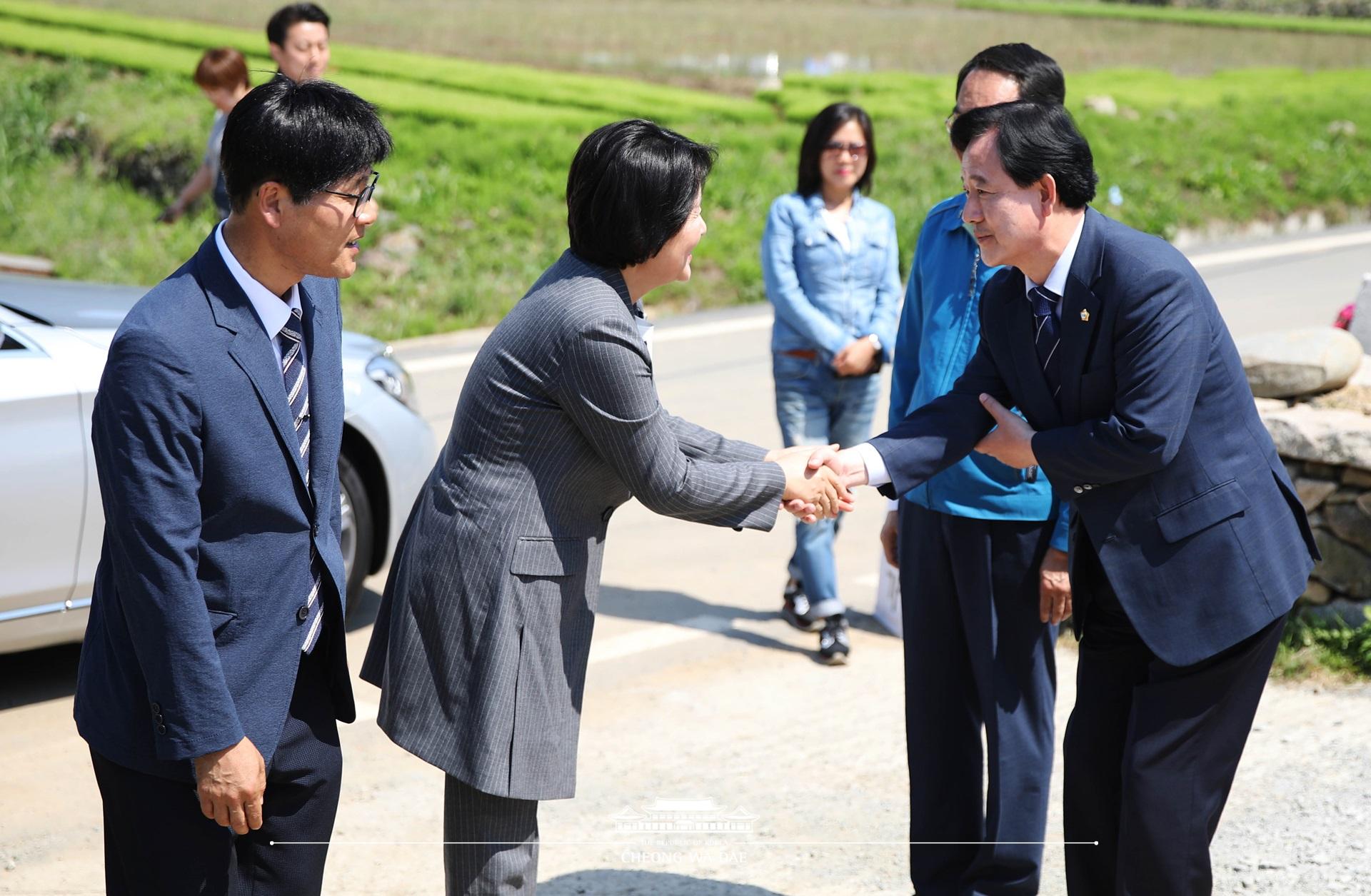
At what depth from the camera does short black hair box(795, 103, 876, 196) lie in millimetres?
5441

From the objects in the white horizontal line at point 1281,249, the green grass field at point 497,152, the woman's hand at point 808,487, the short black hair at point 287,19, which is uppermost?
the short black hair at point 287,19

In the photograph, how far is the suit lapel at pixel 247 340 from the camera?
7.79ft

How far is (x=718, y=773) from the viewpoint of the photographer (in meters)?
4.30

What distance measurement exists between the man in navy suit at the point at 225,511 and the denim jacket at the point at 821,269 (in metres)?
3.08

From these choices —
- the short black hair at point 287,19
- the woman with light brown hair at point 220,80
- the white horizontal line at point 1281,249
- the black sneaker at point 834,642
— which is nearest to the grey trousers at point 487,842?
the black sneaker at point 834,642

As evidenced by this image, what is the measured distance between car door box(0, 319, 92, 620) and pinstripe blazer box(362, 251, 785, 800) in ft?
7.05

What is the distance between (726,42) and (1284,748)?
2363cm

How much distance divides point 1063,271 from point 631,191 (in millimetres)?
940

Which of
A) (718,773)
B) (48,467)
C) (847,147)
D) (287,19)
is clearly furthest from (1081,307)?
(287,19)

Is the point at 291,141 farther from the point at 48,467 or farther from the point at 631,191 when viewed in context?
the point at 48,467

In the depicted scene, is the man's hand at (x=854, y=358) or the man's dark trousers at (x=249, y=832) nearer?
the man's dark trousers at (x=249, y=832)

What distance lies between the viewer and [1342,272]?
14383 mm

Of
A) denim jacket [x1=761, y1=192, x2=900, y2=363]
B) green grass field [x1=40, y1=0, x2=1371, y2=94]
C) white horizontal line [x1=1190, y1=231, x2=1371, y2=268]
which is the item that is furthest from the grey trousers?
green grass field [x1=40, y1=0, x2=1371, y2=94]

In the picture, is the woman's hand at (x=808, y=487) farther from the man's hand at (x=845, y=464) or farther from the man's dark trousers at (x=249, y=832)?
the man's dark trousers at (x=249, y=832)
